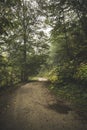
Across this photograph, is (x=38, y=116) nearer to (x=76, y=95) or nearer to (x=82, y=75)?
(x=76, y=95)

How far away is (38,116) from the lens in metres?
7.48

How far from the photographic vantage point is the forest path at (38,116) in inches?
252

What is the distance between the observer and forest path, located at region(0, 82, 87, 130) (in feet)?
21.0

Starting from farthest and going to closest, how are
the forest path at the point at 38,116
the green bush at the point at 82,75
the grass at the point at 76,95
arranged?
the green bush at the point at 82,75
the grass at the point at 76,95
the forest path at the point at 38,116

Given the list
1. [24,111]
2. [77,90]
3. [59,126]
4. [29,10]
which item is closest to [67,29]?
[77,90]

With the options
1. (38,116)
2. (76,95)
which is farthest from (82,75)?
(38,116)

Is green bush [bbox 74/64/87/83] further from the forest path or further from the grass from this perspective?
the forest path

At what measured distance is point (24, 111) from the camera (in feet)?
26.7

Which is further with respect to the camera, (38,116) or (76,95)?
(76,95)

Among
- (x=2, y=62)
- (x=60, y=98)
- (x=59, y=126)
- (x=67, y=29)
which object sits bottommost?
(x=60, y=98)

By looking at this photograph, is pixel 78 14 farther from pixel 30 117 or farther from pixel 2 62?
pixel 30 117

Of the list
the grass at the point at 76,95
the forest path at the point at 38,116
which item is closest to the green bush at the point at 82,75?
the grass at the point at 76,95

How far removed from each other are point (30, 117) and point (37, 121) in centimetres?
56

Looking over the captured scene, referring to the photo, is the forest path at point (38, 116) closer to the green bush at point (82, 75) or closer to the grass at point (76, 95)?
the grass at point (76, 95)
